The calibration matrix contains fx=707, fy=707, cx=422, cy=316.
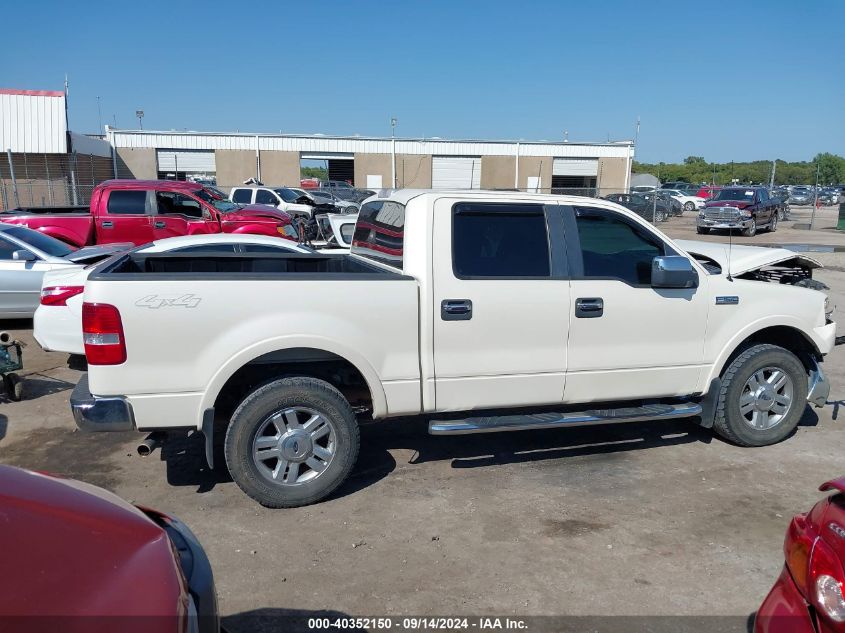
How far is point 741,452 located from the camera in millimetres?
5680

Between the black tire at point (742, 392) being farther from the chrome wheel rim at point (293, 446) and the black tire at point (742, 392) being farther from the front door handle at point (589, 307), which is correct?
the chrome wheel rim at point (293, 446)

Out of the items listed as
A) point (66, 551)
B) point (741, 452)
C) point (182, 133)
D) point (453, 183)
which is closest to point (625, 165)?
point (453, 183)

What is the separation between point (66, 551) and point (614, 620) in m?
2.60

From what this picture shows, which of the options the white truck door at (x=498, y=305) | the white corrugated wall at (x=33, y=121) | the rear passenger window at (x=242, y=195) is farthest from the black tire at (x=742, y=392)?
the white corrugated wall at (x=33, y=121)

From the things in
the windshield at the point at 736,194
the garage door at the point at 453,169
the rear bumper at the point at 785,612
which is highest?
the garage door at the point at 453,169

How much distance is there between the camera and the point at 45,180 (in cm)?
2589

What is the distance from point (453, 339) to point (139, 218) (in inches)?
386

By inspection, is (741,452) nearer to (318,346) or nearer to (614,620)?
(614,620)

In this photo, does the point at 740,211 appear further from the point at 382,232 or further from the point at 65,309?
the point at 65,309

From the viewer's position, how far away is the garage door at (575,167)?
51.9 metres

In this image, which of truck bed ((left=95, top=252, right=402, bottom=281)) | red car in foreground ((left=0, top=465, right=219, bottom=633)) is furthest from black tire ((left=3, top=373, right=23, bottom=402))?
red car in foreground ((left=0, top=465, right=219, bottom=633))

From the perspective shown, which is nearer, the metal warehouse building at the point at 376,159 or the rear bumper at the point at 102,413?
the rear bumper at the point at 102,413

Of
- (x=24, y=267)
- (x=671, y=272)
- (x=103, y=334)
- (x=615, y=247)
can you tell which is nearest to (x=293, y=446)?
(x=103, y=334)

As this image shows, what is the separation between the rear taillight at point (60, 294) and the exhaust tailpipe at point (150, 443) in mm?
3563
